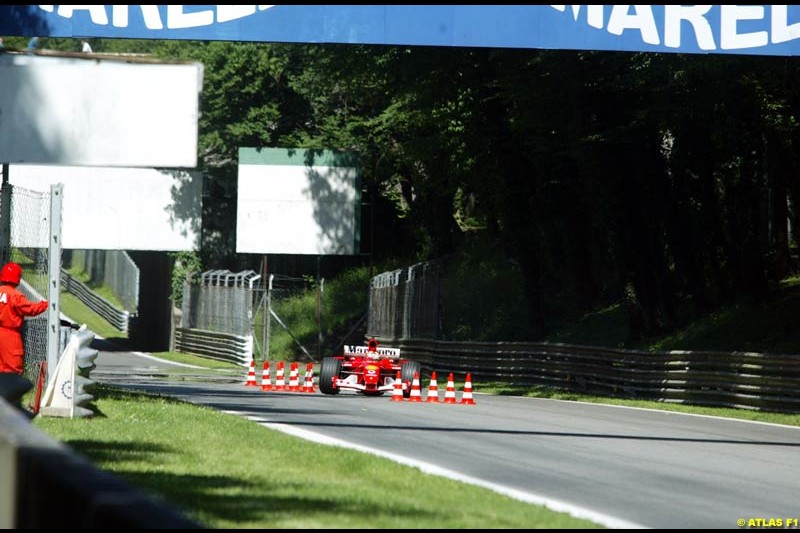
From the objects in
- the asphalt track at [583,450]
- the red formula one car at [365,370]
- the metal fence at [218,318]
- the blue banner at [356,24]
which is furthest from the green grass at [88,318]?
Result: the blue banner at [356,24]

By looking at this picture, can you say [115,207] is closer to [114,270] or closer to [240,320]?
[240,320]

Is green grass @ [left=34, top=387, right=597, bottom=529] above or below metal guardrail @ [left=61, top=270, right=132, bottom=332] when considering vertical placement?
below

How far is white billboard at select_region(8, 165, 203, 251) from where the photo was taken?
50406mm

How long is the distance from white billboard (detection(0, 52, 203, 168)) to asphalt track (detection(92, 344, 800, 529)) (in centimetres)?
350

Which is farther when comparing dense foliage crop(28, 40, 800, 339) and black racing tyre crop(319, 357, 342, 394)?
dense foliage crop(28, 40, 800, 339)

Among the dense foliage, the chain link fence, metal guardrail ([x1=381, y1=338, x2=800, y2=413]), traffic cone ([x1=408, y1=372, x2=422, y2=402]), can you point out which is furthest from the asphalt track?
the dense foliage

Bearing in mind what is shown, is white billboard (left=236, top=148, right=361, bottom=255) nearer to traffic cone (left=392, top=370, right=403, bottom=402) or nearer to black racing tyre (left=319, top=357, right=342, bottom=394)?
black racing tyre (left=319, top=357, right=342, bottom=394)

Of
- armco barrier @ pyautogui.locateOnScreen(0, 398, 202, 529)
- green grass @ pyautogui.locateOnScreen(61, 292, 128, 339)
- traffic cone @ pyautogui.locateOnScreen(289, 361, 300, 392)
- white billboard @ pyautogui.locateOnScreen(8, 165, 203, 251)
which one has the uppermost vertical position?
white billboard @ pyautogui.locateOnScreen(8, 165, 203, 251)

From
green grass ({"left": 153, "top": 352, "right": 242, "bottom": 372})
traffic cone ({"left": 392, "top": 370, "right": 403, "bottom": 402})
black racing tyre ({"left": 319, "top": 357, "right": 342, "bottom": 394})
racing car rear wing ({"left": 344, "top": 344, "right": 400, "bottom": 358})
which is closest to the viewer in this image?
traffic cone ({"left": 392, "top": 370, "right": 403, "bottom": 402})

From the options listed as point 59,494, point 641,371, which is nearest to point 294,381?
point 641,371

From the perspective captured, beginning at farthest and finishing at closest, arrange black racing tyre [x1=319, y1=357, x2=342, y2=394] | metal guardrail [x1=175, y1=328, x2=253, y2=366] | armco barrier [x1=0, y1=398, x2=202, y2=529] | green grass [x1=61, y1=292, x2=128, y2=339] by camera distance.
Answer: green grass [x1=61, y1=292, x2=128, y2=339] → metal guardrail [x1=175, y1=328, x2=253, y2=366] → black racing tyre [x1=319, y1=357, x2=342, y2=394] → armco barrier [x1=0, y1=398, x2=202, y2=529]

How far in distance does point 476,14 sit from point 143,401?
6.39 meters

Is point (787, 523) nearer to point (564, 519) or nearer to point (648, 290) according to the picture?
point (564, 519)

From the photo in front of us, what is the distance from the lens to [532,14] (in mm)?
14852
